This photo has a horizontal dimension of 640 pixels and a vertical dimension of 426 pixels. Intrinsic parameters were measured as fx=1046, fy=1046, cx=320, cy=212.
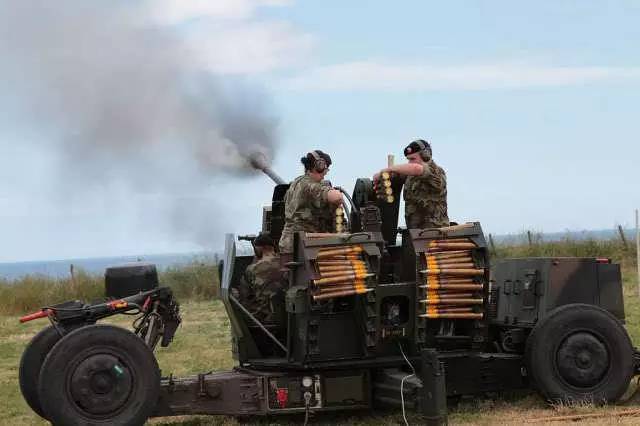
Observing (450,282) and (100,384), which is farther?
(450,282)

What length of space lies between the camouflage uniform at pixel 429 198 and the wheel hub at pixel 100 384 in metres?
2.88

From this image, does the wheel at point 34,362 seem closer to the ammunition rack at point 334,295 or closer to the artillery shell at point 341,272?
the ammunition rack at point 334,295

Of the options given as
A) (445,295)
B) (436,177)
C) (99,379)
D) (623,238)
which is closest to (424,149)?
(436,177)

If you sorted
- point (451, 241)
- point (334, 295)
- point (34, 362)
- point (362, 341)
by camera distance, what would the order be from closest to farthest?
1. point (334, 295)
2. point (362, 341)
3. point (451, 241)
4. point (34, 362)

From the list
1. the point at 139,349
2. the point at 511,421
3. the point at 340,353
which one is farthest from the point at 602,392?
the point at 139,349

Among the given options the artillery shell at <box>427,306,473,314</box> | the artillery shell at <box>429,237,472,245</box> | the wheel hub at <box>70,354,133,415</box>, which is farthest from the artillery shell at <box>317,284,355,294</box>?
the wheel hub at <box>70,354,133,415</box>

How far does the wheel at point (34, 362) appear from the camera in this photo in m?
8.67

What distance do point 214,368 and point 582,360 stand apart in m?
5.12

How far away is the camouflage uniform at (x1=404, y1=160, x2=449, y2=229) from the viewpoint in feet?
29.6

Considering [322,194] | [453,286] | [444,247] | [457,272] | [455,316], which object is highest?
[322,194]

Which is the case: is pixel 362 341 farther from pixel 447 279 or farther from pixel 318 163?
pixel 318 163

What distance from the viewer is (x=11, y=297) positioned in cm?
2425

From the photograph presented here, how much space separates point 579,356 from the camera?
877 centimetres

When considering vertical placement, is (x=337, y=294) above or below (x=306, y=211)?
below
